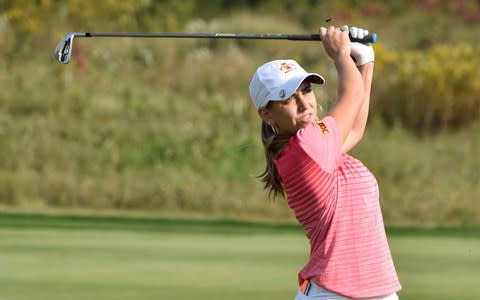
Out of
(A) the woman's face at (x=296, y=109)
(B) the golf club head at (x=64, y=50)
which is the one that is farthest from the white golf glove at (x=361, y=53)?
(B) the golf club head at (x=64, y=50)

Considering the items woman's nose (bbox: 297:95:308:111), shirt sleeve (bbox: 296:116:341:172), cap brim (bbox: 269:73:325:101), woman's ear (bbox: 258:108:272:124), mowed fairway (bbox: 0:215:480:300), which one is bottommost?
mowed fairway (bbox: 0:215:480:300)

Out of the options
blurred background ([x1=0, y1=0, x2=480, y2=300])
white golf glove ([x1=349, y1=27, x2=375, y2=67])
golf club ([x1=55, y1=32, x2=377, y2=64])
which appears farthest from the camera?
blurred background ([x1=0, y1=0, x2=480, y2=300])

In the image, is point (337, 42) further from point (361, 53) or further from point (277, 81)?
point (361, 53)

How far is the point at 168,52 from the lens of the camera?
23.8 m

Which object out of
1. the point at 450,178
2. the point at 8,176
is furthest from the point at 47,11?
the point at 450,178

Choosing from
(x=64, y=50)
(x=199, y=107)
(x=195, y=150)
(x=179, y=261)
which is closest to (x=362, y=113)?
(x=64, y=50)

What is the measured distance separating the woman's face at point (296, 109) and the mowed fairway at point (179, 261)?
12.4 ft

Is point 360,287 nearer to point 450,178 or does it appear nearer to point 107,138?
point 450,178

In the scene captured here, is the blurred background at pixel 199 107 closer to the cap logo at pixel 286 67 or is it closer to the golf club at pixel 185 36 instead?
the golf club at pixel 185 36

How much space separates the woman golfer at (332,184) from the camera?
4.03 meters

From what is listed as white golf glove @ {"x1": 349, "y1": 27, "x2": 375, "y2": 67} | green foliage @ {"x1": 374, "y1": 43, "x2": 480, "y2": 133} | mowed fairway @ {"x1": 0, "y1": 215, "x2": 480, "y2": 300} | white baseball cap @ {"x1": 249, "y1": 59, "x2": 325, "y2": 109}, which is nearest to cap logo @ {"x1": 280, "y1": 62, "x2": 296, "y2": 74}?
white baseball cap @ {"x1": 249, "y1": 59, "x2": 325, "y2": 109}

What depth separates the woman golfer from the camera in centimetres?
403

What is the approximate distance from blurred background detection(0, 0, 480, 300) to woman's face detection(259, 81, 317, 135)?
12.5 feet

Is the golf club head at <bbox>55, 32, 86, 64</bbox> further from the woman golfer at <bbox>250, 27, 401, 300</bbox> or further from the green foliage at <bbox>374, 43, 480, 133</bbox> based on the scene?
the green foliage at <bbox>374, 43, 480, 133</bbox>
